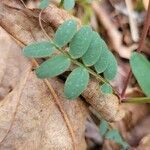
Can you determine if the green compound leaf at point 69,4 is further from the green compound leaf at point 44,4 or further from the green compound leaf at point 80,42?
the green compound leaf at point 80,42

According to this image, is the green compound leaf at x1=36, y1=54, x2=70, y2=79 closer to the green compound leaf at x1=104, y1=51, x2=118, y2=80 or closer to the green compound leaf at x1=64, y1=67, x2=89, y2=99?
the green compound leaf at x1=64, y1=67, x2=89, y2=99

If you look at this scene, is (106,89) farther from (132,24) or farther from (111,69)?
(132,24)

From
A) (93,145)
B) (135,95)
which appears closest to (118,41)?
(135,95)

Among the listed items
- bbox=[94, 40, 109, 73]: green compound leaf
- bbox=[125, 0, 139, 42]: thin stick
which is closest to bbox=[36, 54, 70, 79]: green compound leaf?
bbox=[94, 40, 109, 73]: green compound leaf

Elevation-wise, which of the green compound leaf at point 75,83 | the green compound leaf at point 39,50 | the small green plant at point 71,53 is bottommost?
the green compound leaf at point 75,83

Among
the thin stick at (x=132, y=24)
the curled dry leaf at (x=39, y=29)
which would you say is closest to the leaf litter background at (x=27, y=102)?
the curled dry leaf at (x=39, y=29)

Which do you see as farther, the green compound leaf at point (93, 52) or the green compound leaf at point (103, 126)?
the green compound leaf at point (103, 126)

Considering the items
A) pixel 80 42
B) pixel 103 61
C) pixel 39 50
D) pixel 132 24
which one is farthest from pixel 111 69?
pixel 132 24
